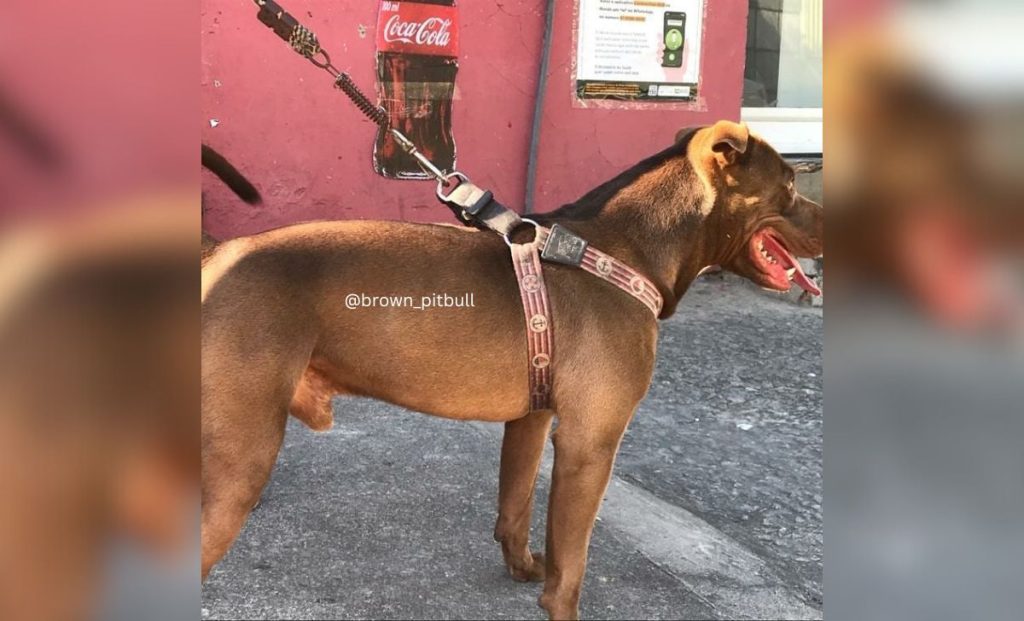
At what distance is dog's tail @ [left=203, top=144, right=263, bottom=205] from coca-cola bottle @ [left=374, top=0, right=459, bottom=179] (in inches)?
9.9

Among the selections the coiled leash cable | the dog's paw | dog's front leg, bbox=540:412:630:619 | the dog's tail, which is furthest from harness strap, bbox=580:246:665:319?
the dog's paw

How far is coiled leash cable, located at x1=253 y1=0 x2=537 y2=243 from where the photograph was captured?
1.53 meters

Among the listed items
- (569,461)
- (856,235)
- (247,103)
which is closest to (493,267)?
(569,461)

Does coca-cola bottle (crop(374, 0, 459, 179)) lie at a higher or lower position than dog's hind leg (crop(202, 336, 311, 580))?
higher

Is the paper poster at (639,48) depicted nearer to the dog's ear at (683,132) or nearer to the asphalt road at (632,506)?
the dog's ear at (683,132)

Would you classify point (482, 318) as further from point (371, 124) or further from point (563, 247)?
point (371, 124)

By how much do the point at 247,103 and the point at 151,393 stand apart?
3.36 ft

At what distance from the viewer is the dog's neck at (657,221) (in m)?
1.68

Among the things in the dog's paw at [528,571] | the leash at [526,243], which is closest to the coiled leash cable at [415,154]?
the leash at [526,243]

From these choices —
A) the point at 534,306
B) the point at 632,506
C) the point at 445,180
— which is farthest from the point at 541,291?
the point at 632,506

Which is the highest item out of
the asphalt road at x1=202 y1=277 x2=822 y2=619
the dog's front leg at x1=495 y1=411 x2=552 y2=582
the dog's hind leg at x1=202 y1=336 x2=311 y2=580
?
the dog's hind leg at x1=202 y1=336 x2=311 y2=580

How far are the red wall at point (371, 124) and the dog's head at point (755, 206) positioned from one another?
0.90 feet

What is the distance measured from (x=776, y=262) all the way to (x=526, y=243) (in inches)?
19.9

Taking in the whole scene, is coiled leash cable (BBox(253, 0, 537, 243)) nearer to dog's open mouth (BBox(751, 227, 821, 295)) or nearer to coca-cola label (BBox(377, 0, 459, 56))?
coca-cola label (BBox(377, 0, 459, 56))
